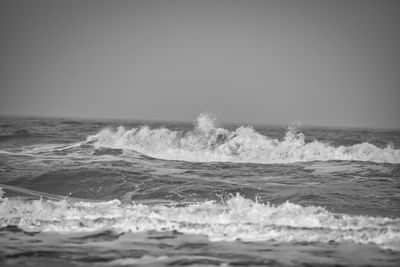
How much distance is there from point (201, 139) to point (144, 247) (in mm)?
19271

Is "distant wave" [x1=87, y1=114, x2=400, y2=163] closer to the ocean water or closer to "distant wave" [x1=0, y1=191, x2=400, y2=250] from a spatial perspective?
the ocean water

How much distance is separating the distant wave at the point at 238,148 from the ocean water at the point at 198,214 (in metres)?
2.83

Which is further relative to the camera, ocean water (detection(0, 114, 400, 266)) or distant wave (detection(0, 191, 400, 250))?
distant wave (detection(0, 191, 400, 250))

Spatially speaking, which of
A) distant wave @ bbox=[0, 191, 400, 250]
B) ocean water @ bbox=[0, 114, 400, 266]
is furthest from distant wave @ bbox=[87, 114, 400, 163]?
distant wave @ bbox=[0, 191, 400, 250]

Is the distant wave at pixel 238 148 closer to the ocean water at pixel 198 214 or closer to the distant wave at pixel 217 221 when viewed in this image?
the ocean water at pixel 198 214

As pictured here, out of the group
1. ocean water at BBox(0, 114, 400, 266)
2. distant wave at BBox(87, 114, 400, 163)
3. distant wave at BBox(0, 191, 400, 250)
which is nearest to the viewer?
ocean water at BBox(0, 114, 400, 266)

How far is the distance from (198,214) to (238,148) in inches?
586

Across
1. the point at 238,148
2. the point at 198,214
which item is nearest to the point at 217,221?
the point at 198,214

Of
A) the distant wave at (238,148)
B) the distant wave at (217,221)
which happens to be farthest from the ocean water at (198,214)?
the distant wave at (238,148)

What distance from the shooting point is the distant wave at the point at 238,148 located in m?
21.5

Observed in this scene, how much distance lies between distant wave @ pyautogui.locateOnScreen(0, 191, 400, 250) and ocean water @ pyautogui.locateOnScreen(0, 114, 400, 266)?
2 centimetres

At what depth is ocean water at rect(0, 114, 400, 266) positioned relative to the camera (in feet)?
18.5

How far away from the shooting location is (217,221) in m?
7.55

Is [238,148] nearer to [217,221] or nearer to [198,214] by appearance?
[198,214]
